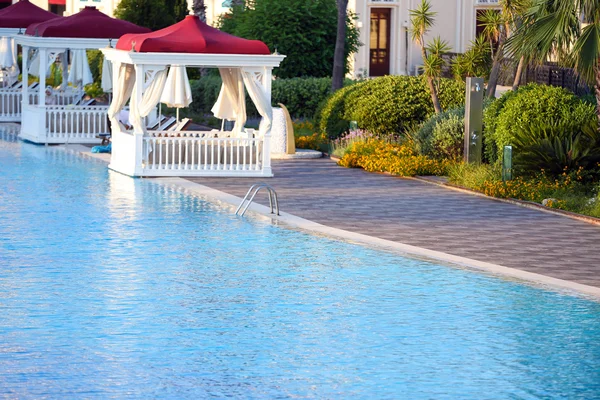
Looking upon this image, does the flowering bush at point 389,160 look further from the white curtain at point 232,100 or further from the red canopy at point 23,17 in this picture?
the red canopy at point 23,17

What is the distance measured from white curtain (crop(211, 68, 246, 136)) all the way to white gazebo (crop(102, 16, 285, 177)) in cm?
97

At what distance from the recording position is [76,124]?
2905 centimetres

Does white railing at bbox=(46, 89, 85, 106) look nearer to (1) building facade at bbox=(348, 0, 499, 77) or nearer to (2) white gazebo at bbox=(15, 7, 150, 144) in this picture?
(2) white gazebo at bbox=(15, 7, 150, 144)

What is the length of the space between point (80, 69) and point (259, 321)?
22301 mm

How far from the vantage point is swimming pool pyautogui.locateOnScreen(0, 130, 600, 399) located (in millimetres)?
9273

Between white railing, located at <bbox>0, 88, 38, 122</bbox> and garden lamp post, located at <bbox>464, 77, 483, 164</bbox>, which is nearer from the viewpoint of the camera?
garden lamp post, located at <bbox>464, 77, 483, 164</bbox>

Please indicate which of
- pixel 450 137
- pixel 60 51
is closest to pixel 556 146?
pixel 450 137

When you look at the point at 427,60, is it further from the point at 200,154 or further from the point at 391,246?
the point at 391,246

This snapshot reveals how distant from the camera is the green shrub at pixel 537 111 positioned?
20422 mm

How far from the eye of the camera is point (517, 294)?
1244 cm

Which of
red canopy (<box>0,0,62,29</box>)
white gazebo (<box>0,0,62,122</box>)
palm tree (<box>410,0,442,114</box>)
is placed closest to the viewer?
palm tree (<box>410,0,442,114</box>)

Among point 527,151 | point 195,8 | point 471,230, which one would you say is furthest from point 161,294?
point 195,8

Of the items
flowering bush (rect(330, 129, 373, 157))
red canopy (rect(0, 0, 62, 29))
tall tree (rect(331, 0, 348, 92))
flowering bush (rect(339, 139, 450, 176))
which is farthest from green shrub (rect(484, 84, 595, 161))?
red canopy (rect(0, 0, 62, 29))

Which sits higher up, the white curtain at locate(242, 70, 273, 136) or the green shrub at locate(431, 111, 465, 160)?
the white curtain at locate(242, 70, 273, 136)
